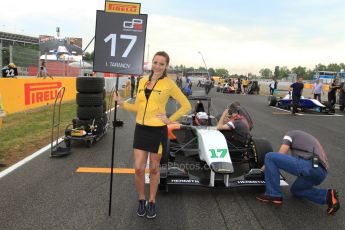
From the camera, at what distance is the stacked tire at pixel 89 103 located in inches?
323

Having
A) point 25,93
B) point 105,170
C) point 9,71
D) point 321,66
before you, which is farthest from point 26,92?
point 321,66

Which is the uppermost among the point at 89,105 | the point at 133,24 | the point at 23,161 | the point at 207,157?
the point at 133,24

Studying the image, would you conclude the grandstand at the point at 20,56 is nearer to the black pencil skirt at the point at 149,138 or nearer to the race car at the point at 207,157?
the race car at the point at 207,157

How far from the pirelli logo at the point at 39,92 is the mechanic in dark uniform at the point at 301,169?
10793 millimetres

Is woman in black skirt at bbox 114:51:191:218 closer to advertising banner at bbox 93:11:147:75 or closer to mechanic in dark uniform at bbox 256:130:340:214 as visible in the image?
advertising banner at bbox 93:11:147:75

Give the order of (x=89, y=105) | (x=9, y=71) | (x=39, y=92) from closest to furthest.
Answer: (x=89, y=105), (x=9, y=71), (x=39, y=92)

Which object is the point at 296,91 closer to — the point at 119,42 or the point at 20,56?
the point at 20,56

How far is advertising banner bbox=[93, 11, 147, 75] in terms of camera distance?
4312 millimetres

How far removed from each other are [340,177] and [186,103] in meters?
3.34

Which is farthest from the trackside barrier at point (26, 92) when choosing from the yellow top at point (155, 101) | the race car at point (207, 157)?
the yellow top at point (155, 101)

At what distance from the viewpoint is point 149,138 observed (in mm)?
4121

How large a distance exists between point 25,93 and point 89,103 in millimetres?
6132

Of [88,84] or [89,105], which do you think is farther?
[89,105]

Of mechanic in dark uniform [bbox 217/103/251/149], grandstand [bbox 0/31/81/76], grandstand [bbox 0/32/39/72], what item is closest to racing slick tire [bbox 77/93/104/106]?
mechanic in dark uniform [bbox 217/103/251/149]
